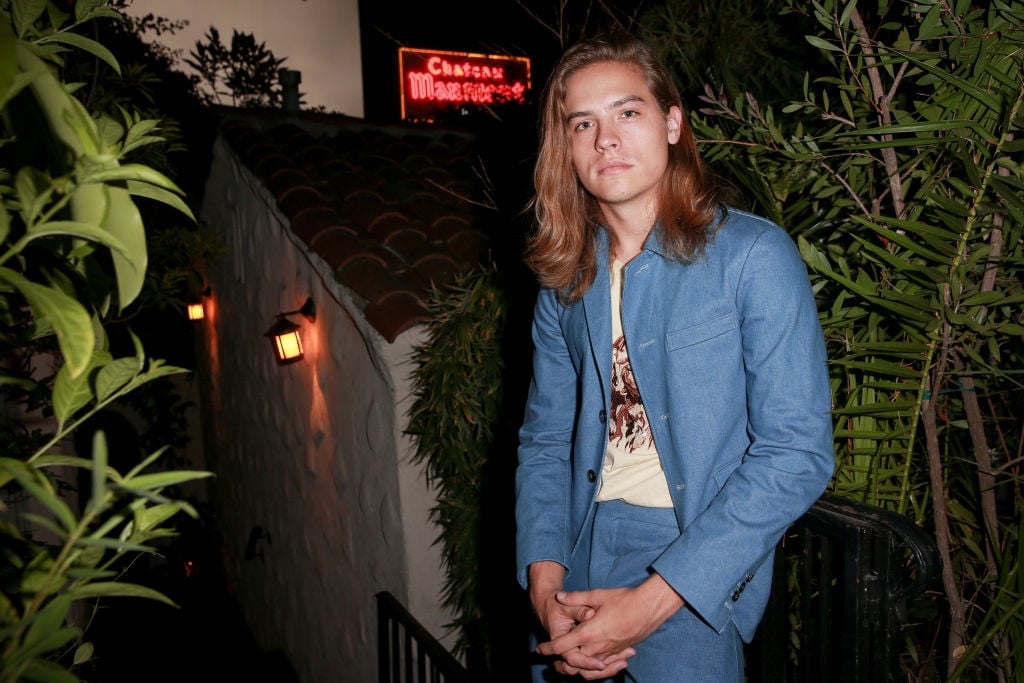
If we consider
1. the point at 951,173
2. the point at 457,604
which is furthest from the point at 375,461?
the point at 951,173

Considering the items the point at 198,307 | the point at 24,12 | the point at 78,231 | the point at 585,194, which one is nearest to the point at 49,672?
the point at 78,231

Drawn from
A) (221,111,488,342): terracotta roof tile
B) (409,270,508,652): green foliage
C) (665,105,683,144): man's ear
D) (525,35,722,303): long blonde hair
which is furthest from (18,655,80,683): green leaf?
(221,111,488,342): terracotta roof tile

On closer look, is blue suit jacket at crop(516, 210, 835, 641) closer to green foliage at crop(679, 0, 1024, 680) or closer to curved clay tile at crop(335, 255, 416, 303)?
green foliage at crop(679, 0, 1024, 680)

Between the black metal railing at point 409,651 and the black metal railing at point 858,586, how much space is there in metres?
1.55

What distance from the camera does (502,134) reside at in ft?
13.8

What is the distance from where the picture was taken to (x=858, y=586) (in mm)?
1312

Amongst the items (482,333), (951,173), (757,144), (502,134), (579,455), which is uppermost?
(502,134)

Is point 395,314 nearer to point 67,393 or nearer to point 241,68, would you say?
point 67,393

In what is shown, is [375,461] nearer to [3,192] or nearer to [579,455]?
[579,455]

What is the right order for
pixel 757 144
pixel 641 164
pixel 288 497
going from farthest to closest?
pixel 288 497 < pixel 757 144 < pixel 641 164

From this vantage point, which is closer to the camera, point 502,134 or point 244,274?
point 502,134

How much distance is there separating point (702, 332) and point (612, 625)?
62cm

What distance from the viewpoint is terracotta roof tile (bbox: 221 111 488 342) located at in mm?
3625

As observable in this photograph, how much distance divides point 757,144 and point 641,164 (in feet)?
1.99
